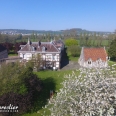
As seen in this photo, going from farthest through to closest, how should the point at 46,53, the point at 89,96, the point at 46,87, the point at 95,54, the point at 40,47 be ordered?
1. the point at 95,54
2. the point at 40,47
3. the point at 46,53
4. the point at 46,87
5. the point at 89,96

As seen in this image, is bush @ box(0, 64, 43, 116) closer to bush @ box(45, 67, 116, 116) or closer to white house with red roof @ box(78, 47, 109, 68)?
bush @ box(45, 67, 116, 116)

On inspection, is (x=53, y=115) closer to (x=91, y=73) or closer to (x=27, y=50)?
(x=91, y=73)

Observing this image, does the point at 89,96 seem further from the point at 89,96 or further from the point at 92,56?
the point at 92,56

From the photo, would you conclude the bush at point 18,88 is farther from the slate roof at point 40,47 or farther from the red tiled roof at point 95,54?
→ the red tiled roof at point 95,54

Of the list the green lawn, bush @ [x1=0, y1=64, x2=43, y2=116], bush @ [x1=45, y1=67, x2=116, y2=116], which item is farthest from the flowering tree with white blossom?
the green lawn

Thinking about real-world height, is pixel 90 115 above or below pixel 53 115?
above

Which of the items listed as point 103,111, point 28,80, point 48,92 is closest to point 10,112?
point 28,80

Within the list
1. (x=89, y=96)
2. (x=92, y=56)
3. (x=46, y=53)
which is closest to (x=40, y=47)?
(x=46, y=53)

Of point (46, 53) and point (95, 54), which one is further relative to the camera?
point (95, 54)
